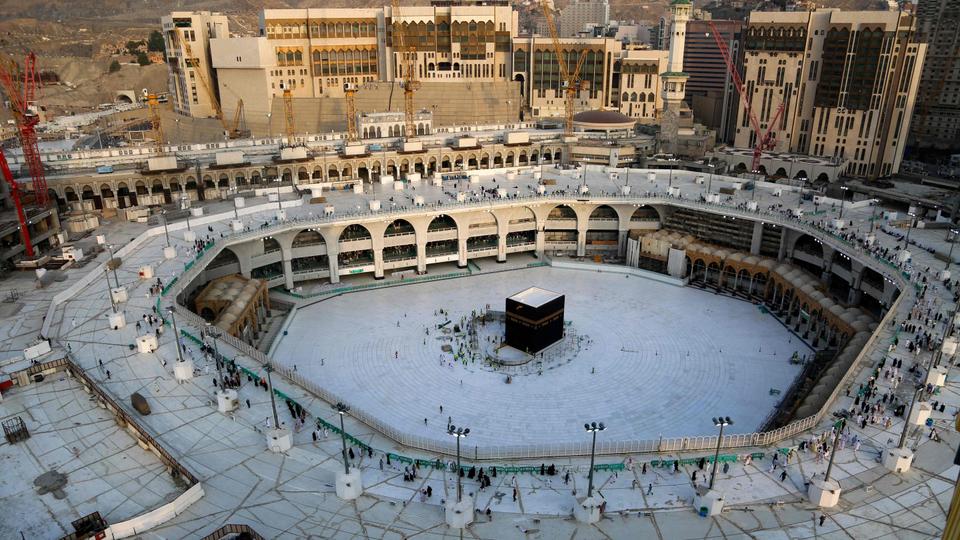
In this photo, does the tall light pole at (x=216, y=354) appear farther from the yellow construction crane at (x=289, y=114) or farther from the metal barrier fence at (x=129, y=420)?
the yellow construction crane at (x=289, y=114)

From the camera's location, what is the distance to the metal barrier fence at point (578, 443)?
111ft

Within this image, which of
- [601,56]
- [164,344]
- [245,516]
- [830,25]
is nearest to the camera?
[245,516]

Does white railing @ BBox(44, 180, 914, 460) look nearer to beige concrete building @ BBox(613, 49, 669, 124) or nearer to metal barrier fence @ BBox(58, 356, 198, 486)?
metal barrier fence @ BBox(58, 356, 198, 486)

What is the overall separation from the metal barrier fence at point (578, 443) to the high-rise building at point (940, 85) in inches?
3515

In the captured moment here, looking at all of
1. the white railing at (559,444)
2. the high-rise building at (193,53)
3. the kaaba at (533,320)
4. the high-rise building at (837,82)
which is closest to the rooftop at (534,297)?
the kaaba at (533,320)

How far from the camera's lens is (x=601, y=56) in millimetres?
127000

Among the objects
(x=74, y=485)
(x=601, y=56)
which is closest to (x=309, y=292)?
(x=74, y=485)

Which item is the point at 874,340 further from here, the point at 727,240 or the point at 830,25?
the point at 830,25

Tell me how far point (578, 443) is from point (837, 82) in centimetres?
9374

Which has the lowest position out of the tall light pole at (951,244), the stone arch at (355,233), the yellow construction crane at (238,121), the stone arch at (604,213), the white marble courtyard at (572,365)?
the white marble courtyard at (572,365)

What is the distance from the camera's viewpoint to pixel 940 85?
128500 millimetres

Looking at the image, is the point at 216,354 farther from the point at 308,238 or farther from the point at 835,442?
the point at 835,442

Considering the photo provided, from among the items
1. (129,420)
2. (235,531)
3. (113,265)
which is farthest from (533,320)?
(113,265)

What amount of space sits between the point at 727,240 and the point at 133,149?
78128mm
